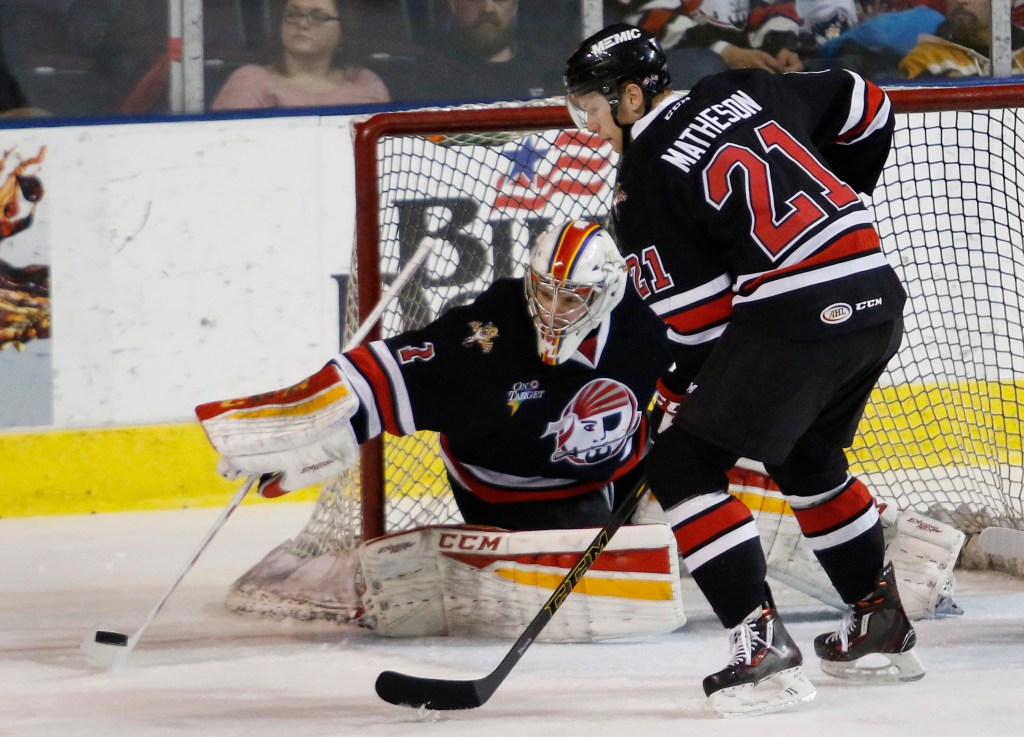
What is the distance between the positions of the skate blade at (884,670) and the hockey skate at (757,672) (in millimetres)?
189

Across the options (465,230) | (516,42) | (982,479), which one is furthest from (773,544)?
(516,42)

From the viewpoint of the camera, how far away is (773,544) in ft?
8.55

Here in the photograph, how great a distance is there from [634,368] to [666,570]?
0.37 meters

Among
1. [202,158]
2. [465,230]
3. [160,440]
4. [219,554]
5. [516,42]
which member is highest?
[516,42]

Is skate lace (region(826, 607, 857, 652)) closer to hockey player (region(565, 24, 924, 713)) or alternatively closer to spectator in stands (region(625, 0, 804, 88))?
hockey player (region(565, 24, 924, 713))

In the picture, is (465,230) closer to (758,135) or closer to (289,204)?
(289,204)

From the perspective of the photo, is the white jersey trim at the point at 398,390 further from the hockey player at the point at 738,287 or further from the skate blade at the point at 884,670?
the skate blade at the point at 884,670

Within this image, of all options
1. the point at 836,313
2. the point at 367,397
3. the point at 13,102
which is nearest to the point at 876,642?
the point at 836,313

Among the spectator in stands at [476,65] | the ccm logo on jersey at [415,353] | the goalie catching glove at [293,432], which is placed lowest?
the goalie catching glove at [293,432]

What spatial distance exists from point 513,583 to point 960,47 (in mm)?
2659

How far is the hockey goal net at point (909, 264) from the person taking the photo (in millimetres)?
3289

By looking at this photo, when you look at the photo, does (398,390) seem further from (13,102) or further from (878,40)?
(878,40)

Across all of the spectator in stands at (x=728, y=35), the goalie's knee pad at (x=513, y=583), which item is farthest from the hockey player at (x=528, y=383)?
the spectator in stands at (x=728, y=35)

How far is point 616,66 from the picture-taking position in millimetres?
1969
